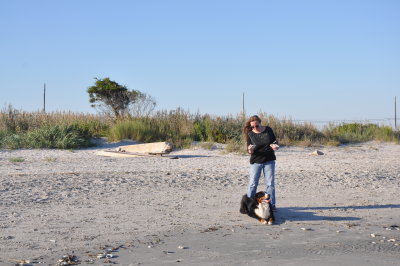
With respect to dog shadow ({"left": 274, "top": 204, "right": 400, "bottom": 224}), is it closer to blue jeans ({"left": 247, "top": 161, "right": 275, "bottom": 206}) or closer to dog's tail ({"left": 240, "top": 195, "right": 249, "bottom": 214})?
blue jeans ({"left": 247, "top": 161, "right": 275, "bottom": 206})

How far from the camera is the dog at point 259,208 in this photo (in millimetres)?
8414

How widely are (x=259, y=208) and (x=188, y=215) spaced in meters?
1.21

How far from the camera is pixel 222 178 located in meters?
13.1

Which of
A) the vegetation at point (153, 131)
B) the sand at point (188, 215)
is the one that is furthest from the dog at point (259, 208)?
the vegetation at point (153, 131)

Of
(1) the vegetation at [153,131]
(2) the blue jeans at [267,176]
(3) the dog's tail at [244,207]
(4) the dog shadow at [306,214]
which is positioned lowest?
(4) the dog shadow at [306,214]

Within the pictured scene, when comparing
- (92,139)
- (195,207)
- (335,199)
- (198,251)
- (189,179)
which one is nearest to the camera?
(198,251)

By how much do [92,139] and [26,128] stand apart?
10.6 ft

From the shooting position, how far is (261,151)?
9.02 m

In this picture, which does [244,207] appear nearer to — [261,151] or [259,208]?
[259,208]

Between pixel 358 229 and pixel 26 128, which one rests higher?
pixel 26 128

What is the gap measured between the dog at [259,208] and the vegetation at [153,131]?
1016 cm

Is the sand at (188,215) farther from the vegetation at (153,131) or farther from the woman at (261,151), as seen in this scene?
the vegetation at (153,131)

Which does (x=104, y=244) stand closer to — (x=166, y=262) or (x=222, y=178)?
(x=166, y=262)

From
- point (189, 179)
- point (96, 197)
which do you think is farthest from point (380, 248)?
point (189, 179)
